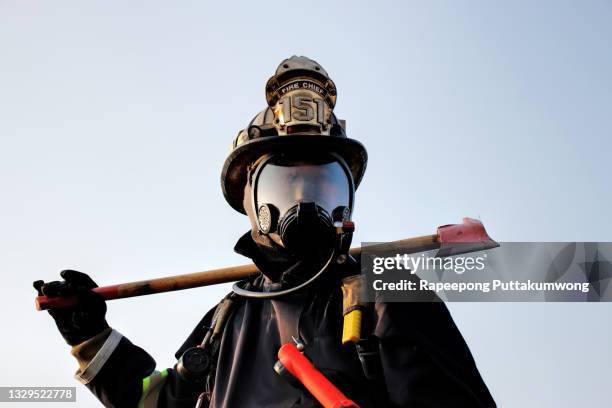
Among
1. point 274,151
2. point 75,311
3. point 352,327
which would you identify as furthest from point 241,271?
point 352,327

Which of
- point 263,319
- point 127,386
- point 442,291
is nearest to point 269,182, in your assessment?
point 263,319

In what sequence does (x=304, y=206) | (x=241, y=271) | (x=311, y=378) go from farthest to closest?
1. (x=241, y=271)
2. (x=304, y=206)
3. (x=311, y=378)

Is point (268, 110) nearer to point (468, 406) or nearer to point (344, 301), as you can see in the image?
point (344, 301)

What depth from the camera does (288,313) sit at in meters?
6.78

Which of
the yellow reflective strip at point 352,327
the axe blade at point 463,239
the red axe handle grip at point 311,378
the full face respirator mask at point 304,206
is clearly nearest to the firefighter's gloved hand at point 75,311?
the full face respirator mask at point 304,206

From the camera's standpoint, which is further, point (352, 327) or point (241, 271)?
point (241, 271)

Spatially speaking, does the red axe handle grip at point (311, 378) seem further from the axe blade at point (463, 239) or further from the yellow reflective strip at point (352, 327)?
the axe blade at point (463, 239)

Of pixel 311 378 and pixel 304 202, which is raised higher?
pixel 304 202

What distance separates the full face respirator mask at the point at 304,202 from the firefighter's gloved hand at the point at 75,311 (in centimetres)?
168

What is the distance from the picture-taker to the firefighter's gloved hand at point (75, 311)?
7.39 metres

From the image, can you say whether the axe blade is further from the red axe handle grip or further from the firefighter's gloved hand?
the firefighter's gloved hand

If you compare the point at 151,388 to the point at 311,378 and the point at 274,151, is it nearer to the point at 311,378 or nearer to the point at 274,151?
the point at 311,378

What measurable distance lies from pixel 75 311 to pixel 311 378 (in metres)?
2.65

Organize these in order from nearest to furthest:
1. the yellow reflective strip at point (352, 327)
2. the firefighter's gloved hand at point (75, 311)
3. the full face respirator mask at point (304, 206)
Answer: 1. the yellow reflective strip at point (352, 327)
2. the full face respirator mask at point (304, 206)
3. the firefighter's gloved hand at point (75, 311)
